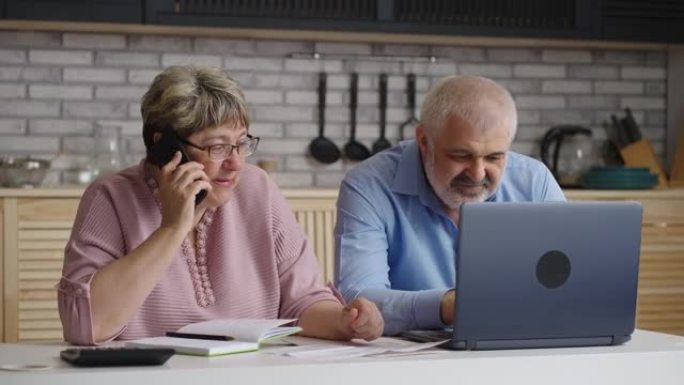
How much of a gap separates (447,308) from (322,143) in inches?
111

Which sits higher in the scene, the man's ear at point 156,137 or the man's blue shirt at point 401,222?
the man's ear at point 156,137

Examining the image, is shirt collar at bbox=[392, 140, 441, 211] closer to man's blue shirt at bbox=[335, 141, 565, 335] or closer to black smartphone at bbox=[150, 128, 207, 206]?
man's blue shirt at bbox=[335, 141, 565, 335]

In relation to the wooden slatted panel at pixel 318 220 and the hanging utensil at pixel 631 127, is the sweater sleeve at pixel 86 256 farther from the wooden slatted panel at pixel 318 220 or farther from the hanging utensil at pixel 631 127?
the hanging utensil at pixel 631 127

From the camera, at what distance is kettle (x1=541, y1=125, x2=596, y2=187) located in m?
5.50

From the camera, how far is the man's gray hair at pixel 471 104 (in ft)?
9.36

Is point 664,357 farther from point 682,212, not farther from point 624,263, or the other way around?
point 682,212

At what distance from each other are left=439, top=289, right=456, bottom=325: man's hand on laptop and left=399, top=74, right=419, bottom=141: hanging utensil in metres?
2.89

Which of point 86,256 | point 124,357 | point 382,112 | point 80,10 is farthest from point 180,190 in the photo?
point 382,112

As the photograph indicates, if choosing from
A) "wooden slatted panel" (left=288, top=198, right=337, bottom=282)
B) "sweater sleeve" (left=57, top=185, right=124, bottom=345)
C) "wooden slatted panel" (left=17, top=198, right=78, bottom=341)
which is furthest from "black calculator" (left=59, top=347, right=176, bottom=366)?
"wooden slatted panel" (left=288, top=198, right=337, bottom=282)

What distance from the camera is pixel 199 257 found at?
2.76 m

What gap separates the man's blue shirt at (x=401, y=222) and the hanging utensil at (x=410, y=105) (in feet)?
7.34

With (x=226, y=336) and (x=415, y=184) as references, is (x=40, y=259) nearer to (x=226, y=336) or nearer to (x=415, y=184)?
(x=415, y=184)

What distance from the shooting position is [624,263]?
2.30 metres

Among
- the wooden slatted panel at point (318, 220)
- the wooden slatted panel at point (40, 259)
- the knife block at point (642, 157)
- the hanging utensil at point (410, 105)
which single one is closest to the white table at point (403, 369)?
the wooden slatted panel at point (40, 259)
